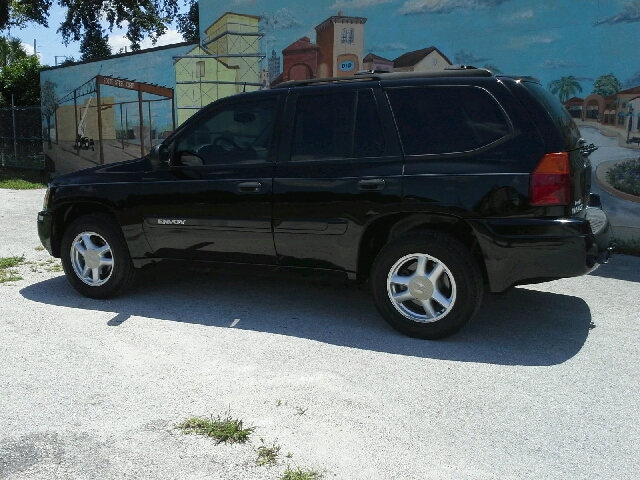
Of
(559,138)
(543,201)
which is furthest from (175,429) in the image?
(559,138)

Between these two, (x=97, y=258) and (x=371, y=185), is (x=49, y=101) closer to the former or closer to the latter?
(x=97, y=258)

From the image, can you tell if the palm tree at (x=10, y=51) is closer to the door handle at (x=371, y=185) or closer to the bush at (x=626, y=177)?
the bush at (x=626, y=177)

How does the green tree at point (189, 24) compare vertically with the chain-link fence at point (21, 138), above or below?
→ above

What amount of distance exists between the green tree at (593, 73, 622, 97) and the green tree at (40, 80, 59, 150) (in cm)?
1450

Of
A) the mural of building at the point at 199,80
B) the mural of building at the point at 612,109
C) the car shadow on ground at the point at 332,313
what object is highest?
the mural of building at the point at 199,80

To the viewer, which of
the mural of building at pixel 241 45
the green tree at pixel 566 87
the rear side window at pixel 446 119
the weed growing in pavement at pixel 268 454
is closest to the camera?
the weed growing in pavement at pixel 268 454

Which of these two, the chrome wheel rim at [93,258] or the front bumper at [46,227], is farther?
the front bumper at [46,227]

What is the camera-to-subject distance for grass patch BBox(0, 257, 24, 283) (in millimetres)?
6844

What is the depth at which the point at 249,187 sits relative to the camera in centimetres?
537

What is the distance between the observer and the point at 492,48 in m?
9.62

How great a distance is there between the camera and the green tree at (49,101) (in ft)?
60.7

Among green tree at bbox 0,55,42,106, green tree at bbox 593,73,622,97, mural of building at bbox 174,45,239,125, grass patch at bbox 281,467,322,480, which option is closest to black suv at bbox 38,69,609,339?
grass patch at bbox 281,467,322,480

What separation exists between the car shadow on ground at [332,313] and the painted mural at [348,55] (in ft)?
11.1

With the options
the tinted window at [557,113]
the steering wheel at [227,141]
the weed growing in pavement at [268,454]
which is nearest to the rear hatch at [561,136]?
the tinted window at [557,113]
